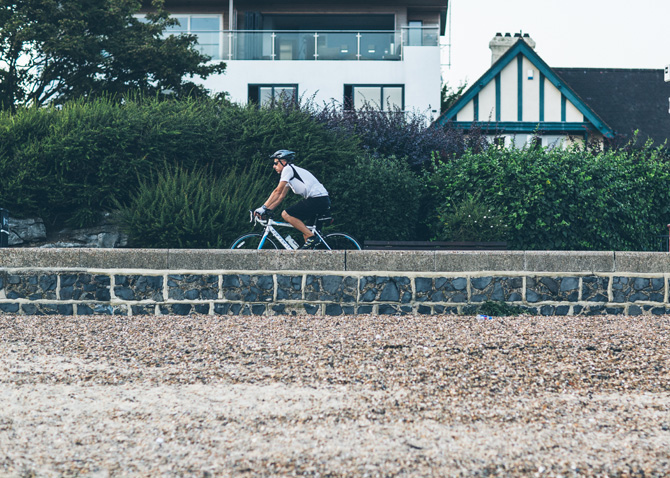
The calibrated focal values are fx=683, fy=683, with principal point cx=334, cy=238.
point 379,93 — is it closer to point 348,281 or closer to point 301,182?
point 301,182

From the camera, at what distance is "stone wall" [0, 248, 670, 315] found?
6.96 m

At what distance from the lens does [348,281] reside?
698 cm

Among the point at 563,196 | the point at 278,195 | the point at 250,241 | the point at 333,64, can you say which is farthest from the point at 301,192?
the point at 333,64

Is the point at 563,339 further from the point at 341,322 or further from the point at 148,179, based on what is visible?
the point at 148,179

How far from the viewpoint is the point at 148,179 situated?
9.60m

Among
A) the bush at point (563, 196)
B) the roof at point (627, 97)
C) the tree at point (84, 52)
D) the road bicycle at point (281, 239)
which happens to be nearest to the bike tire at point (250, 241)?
the road bicycle at point (281, 239)

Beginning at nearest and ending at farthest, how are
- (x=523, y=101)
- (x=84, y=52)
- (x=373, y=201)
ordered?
1. (x=373, y=201)
2. (x=84, y=52)
3. (x=523, y=101)

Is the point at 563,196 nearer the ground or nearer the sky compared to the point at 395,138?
nearer the ground

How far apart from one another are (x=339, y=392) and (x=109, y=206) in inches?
253

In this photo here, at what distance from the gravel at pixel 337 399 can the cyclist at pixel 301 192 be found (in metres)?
1.91

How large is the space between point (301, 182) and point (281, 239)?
28.1 inches

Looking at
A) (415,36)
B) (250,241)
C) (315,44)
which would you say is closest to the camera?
(250,241)

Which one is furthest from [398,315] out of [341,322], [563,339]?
[563,339]

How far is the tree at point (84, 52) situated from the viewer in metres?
14.6
